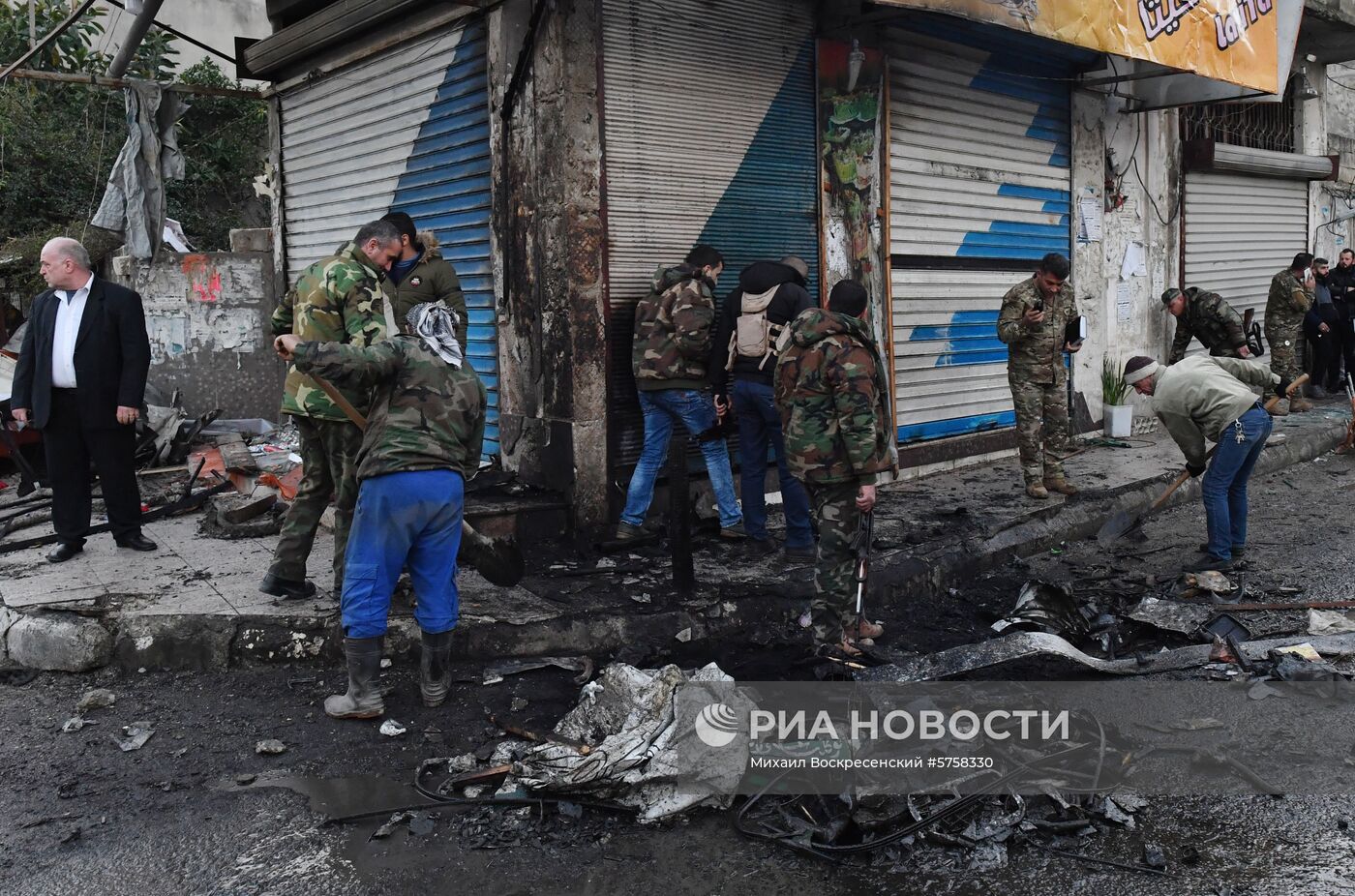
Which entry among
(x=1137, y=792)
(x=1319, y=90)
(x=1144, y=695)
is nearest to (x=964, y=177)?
(x=1144, y=695)

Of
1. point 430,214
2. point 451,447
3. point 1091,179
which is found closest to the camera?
point 451,447

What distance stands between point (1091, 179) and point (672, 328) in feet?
20.3

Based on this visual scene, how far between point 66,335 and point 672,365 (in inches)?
134

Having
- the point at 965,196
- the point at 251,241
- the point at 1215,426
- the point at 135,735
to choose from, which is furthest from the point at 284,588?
the point at 965,196

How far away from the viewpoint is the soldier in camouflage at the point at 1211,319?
969 cm

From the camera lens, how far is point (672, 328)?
6.48 metres

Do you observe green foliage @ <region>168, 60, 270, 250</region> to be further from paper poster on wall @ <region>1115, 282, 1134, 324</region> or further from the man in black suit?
paper poster on wall @ <region>1115, 282, 1134, 324</region>

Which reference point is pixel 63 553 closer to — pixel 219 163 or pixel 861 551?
pixel 861 551

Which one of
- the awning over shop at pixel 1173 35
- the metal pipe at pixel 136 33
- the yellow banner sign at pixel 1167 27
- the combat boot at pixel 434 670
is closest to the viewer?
the combat boot at pixel 434 670

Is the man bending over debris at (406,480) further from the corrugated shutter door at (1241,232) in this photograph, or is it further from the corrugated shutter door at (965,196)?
the corrugated shutter door at (1241,232)

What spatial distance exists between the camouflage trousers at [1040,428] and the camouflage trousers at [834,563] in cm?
347

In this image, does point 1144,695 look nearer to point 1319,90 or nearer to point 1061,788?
point 1061,788

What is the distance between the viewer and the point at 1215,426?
20.8ft

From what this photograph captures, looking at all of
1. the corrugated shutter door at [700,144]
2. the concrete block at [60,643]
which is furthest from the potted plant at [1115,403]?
the concrete block at [60,643]
